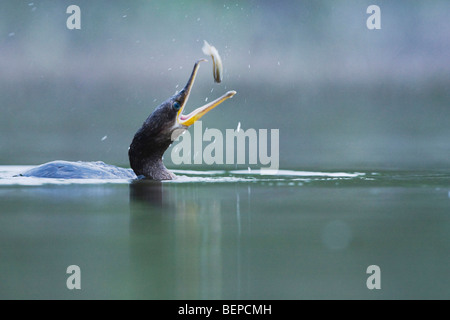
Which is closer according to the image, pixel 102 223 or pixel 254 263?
pixel 254 263

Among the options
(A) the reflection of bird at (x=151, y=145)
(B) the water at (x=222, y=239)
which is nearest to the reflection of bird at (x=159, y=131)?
(A) the reflection of bird at (x=151, y=145)

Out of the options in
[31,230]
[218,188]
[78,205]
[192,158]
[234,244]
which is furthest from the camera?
[192,158]

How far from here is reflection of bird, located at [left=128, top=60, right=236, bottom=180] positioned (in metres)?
10.5

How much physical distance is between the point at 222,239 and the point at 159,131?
15.3 feet

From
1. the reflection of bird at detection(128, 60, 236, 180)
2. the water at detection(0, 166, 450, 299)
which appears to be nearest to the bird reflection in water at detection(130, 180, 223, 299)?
the water at detection(0, 166, 450, 299)

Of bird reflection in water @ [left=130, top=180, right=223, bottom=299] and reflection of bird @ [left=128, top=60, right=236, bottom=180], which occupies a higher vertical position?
reflection of bird @ [left=128, top=60, right=236, bottom=180]

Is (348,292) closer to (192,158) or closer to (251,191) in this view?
(251,191)

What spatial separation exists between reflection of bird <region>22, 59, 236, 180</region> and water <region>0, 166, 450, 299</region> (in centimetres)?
31

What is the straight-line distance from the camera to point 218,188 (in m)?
10.2

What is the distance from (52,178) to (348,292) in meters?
6.72

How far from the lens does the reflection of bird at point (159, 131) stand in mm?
10531

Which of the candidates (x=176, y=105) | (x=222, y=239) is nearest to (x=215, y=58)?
(x=176, y=105)

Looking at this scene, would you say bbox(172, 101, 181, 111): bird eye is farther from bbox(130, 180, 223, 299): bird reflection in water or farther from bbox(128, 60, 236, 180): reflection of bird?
bbox(130, 180, 223, 299): bird reflection in water

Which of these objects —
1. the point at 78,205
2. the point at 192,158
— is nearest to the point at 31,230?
the point at 78,205
